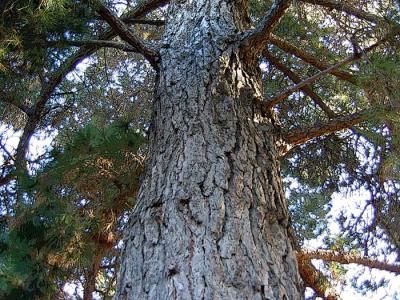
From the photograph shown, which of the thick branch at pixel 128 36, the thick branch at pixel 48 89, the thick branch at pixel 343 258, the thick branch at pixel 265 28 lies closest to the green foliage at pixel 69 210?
the thick branch at pixel 128 36

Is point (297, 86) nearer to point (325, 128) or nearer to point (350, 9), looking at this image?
point (325, 128)

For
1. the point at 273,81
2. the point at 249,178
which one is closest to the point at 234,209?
the point at 249,178

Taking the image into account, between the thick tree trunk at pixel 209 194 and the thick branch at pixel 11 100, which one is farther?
the thick branch at pixel 11 100

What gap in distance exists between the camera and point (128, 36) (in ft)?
10.4

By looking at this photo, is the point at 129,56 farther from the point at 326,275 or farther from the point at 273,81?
the point at 326,275

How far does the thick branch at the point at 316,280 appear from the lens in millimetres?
3029

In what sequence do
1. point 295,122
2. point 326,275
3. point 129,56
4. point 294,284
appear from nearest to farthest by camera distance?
point 294,284, point 326,275, point 295,122, point 129,56

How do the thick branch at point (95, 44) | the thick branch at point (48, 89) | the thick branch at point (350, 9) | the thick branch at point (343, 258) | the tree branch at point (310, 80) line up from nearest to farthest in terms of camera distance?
the tree branch at point (310, 80), the thick branch at point (343, 258), the thick branch at point (95, 44), the thick branch at point (350, 9), the thick branch at point (48, 89)

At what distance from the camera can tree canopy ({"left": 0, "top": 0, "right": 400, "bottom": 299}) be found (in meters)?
2.84

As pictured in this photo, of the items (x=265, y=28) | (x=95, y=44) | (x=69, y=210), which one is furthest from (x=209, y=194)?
(x=95, y=44)

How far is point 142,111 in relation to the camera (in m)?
4.66

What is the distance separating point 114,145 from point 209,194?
34.9 inches

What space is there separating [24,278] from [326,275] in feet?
5.57

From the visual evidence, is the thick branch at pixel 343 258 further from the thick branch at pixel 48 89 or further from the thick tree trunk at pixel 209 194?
the thick branch at pixel 48 89
